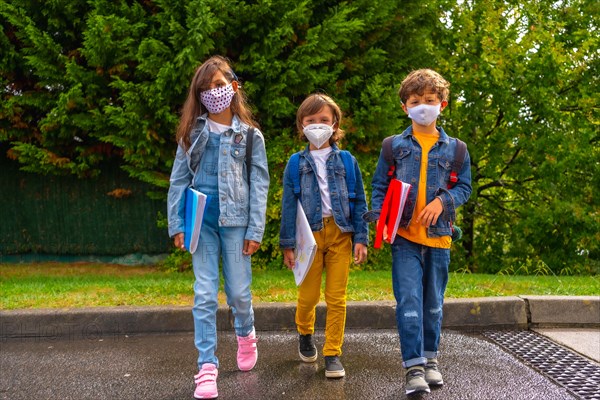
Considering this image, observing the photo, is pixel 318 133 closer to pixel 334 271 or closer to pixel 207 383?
pixel 334 271

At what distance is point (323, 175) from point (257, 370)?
4.34 ft

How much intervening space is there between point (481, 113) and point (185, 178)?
6.67m

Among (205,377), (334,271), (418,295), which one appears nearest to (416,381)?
(418,295)

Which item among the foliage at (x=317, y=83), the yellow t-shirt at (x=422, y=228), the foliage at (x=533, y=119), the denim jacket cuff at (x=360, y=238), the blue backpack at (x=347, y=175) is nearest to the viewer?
the yellow t-shirt at (x=422, y=228)

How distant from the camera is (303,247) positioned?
3.97 metres

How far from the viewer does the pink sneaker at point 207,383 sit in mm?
3602

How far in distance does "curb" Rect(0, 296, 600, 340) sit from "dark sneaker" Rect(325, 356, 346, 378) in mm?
1212

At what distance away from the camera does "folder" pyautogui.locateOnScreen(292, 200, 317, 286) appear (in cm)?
386

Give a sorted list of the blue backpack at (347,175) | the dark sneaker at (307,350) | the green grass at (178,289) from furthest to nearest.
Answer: the green grass at (178,289) → the dark sneaker at (307,350) → the blue backpack at (347,175)

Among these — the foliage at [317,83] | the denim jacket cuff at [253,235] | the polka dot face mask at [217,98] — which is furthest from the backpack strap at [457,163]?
the foliage at [317,83]

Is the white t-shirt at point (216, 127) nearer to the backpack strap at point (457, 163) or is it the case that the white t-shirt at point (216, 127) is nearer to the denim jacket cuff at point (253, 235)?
the denim jacket cuff at point (253, 235)

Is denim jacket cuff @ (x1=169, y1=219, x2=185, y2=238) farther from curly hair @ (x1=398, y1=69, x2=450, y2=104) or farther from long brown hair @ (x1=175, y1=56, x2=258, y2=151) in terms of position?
curly hair @ (x1=398, y1=69, x2=450, y2=104)

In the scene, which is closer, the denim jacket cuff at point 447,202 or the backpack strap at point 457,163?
the denim jacket cuff at point 447,202

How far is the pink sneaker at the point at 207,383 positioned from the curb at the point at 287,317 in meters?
1.51
